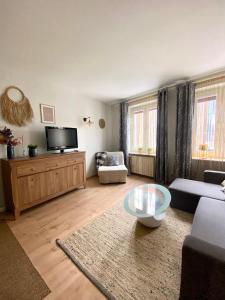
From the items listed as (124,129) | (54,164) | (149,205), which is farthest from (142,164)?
(54,164)

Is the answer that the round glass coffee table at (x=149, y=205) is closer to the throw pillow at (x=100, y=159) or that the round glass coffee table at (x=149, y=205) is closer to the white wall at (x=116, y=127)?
the throw pillow at (x=100, y=159)

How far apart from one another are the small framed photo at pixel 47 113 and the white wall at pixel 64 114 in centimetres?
8

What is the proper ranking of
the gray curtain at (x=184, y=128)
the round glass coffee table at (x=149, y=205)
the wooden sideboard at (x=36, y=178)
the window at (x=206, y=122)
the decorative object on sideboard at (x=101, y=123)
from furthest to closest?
the decorative object on sideboard at (x=101, y=123), the gray curtain at (x=184, y=128), the window at (x=206, y=122), the wooden sideboard at (x=36, y=178), the round glass coffee table at (x=149, y=205)

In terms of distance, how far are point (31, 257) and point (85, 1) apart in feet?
8.15

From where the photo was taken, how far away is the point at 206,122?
2854mm

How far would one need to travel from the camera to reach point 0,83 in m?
2.33

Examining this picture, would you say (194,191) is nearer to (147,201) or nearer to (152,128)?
(147,201)

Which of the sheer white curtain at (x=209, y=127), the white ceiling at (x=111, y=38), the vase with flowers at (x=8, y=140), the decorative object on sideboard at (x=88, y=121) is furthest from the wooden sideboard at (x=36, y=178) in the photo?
the sheer white curtain at (x=209, y=127)

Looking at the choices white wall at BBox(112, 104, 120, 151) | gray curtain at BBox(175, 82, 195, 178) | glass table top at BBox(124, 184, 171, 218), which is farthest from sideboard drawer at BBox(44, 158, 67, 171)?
gray curtain at BBox(175, 82, 195, 178)

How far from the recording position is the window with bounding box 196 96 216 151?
2781 millimetres

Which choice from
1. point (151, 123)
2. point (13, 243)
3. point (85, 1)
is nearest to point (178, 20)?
point (85, 1)

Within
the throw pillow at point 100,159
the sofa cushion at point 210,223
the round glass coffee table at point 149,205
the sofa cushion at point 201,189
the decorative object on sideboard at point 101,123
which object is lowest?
the round glass coffee table at point 149,205

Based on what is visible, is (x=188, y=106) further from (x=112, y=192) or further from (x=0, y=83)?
(x=0, y=83)

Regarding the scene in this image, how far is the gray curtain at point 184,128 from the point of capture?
9.48ft
